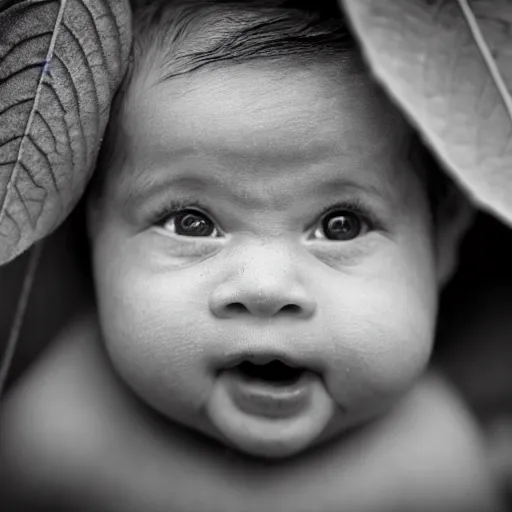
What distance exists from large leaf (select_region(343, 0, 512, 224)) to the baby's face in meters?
0.12

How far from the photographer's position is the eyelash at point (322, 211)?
0.72 metres

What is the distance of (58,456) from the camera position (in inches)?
31.5

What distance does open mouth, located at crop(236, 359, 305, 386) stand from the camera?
71 cm

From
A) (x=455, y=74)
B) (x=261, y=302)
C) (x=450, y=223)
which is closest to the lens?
(x=455, y=74)

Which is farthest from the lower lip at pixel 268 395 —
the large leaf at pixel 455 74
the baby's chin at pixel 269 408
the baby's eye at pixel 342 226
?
the large leaf at pixel 455 74

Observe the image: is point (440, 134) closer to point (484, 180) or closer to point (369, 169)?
point (484, 180)

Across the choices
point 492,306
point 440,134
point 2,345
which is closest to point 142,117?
point 440,134

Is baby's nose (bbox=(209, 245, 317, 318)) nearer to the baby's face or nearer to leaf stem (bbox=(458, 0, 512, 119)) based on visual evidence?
the baby's face

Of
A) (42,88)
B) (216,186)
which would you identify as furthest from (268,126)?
(42,88)

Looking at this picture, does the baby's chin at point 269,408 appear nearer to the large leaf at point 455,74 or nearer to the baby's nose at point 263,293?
the baby's nose at point 263,293

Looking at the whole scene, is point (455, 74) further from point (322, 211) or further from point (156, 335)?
point (156, 335)

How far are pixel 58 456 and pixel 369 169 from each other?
0.36m

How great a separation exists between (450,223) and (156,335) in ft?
0.95

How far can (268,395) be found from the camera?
704 mm
